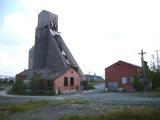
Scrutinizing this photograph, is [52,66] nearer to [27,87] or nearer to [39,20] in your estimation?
[27,87]

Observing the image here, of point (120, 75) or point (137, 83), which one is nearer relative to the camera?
point (137, 83)

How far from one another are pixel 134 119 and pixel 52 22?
49239mm

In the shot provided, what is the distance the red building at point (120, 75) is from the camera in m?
49.8

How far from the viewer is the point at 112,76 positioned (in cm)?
5172

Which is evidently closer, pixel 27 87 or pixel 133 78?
pixel 27 87

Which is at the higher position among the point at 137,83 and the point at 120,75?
the point at 120,75

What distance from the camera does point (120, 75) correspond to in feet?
167

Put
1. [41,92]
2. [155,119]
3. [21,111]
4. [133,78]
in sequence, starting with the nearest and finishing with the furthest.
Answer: [155,119] < [21,111] < [41,92] < [133,78]

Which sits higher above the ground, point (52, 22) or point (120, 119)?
point (52, 22)

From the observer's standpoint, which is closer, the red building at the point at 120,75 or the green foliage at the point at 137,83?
the green foliage at the point at 137,83

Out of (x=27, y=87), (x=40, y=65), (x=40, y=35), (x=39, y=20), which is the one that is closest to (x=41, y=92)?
(x=27, y=87)

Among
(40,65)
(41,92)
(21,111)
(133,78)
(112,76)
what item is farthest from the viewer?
(40,65)

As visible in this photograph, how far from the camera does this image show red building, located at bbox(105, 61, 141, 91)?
163 ft

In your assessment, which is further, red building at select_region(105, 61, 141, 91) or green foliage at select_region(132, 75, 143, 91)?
red building at select_region(105, 61, 141, 91)
